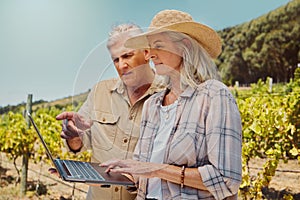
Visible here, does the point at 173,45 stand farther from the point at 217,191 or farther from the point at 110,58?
the point at 217,191

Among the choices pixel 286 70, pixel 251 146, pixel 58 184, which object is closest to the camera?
pixel 251 146

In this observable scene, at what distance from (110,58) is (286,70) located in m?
9.39

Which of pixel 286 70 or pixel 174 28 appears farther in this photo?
pixel 286 70

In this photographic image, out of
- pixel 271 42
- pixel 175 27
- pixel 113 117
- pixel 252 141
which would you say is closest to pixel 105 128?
pixel 113 117

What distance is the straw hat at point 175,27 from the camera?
632 mm

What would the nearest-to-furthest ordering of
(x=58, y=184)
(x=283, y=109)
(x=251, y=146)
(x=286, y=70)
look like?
1. (x=283, y=109)
2. (x=251, y=146)
3. (x=58, y=184)
4. (x=286, y=70)

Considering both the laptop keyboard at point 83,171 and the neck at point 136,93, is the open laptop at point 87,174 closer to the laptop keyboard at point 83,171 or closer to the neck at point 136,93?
the laptop keyboard at point 83,171

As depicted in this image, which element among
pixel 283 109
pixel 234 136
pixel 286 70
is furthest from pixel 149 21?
pixel 286 70

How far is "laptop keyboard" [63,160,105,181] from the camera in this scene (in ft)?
1.99

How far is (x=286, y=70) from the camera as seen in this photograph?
372 inches

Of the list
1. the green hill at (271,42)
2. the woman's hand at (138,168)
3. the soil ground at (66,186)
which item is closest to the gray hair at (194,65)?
the woman's hand at (138,168)

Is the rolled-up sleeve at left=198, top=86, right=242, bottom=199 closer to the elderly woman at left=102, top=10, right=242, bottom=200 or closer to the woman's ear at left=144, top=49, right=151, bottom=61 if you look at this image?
the elderly woman at left=102, top=10, right=242, bottom=200

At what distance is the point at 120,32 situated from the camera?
0.68m

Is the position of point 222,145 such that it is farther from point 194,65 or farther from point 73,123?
point 73,123
